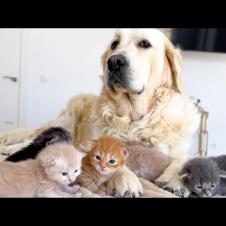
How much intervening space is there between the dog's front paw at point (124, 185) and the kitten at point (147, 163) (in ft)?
0.24

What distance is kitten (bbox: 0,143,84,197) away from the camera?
21.9 inches

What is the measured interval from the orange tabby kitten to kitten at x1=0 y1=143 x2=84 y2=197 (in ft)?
0.15

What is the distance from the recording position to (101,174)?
2.13 ft

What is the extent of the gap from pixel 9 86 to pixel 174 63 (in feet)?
1.50

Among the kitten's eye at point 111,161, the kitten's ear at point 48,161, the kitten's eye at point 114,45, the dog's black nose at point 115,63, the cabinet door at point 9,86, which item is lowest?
the kitten's eye at point 111,161

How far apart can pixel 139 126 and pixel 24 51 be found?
1.32ft

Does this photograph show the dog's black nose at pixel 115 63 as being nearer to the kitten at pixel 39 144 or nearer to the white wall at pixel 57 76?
the white wall at pixel 57 76

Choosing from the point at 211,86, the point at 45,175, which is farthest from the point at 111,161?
the point at 211,86

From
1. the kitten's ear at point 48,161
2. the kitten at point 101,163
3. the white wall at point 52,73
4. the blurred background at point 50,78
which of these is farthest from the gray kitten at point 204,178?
the white wall at point 52,73

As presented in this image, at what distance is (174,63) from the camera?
3.42 feet

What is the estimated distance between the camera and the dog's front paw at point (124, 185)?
24.8 inches

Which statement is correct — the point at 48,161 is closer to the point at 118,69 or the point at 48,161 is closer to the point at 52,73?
the point at 118,69
